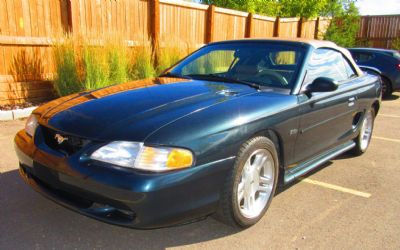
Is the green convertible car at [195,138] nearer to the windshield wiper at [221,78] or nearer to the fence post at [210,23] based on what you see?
the windshield wiper at [221,78]

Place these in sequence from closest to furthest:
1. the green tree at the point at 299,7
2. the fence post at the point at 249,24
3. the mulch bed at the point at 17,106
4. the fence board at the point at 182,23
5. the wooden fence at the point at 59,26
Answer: the mulch bed at the point at 17,106
the wooden fence at the point at 59,26
the fence board at the point at 182,23
the fence post at the point at 249,24
the green tree at the point at 299,7

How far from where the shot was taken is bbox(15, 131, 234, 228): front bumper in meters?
2.24

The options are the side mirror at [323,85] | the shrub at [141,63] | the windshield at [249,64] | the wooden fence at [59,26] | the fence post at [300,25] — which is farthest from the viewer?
the fence post at [300,25]

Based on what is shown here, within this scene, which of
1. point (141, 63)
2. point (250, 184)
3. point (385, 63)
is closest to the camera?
point (250, 184)

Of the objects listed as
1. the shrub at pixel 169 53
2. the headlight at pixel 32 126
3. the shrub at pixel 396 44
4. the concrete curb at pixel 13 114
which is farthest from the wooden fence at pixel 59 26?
the shrub at pixel 396 44

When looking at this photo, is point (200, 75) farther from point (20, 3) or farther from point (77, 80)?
point (20, 3)

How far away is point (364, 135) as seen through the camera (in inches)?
201

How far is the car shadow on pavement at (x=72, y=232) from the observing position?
2646 mm

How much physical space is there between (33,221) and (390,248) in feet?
9.22

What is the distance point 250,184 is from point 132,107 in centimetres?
112

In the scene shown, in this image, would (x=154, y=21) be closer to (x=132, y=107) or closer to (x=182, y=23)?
(x=182, y=23)

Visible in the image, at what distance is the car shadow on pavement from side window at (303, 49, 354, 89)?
174cm

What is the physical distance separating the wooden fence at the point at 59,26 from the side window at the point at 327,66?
16.4ft

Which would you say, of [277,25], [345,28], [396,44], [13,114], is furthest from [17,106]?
[396,44]
